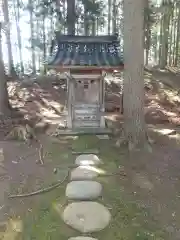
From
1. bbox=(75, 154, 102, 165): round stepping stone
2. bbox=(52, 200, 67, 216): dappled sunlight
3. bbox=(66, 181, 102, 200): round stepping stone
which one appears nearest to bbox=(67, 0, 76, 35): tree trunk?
bbox=(75, 154, 102, 165): round stepping stone

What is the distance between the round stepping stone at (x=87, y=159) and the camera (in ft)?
24.5

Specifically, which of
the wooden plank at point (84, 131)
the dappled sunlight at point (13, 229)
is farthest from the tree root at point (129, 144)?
the dappled sunlight at point (13, 229)

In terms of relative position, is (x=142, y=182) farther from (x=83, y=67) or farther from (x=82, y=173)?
(x=83, y=67)

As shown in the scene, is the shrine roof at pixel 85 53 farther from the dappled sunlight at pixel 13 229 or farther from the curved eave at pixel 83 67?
the dappled sunlight at pixel 13 229

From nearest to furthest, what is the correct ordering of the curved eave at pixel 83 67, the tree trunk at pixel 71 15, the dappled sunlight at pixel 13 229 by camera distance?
the dappled sunlight at pixel 13 229 < the curved eave at pixel 83 67 < the tree trunk at pixel 71 15

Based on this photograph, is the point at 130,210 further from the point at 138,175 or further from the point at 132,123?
the point at 132,123

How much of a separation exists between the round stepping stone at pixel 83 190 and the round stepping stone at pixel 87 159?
3.51 ft

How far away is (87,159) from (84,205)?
86.1 inches

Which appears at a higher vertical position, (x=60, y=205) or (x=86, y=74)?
(x=86, y=74)

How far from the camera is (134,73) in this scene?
771cm

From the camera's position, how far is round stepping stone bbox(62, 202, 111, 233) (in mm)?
4930

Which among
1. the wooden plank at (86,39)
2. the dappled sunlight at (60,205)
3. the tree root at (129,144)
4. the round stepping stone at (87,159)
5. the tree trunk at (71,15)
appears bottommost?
the dappled sunlight at (60,205)

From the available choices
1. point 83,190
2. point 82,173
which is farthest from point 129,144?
point 83,190

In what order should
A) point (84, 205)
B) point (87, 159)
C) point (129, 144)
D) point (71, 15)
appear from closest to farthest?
1. point (84, 205)
2. point (87, 159)
3. point (129, 144)
4. point (71, 15)
